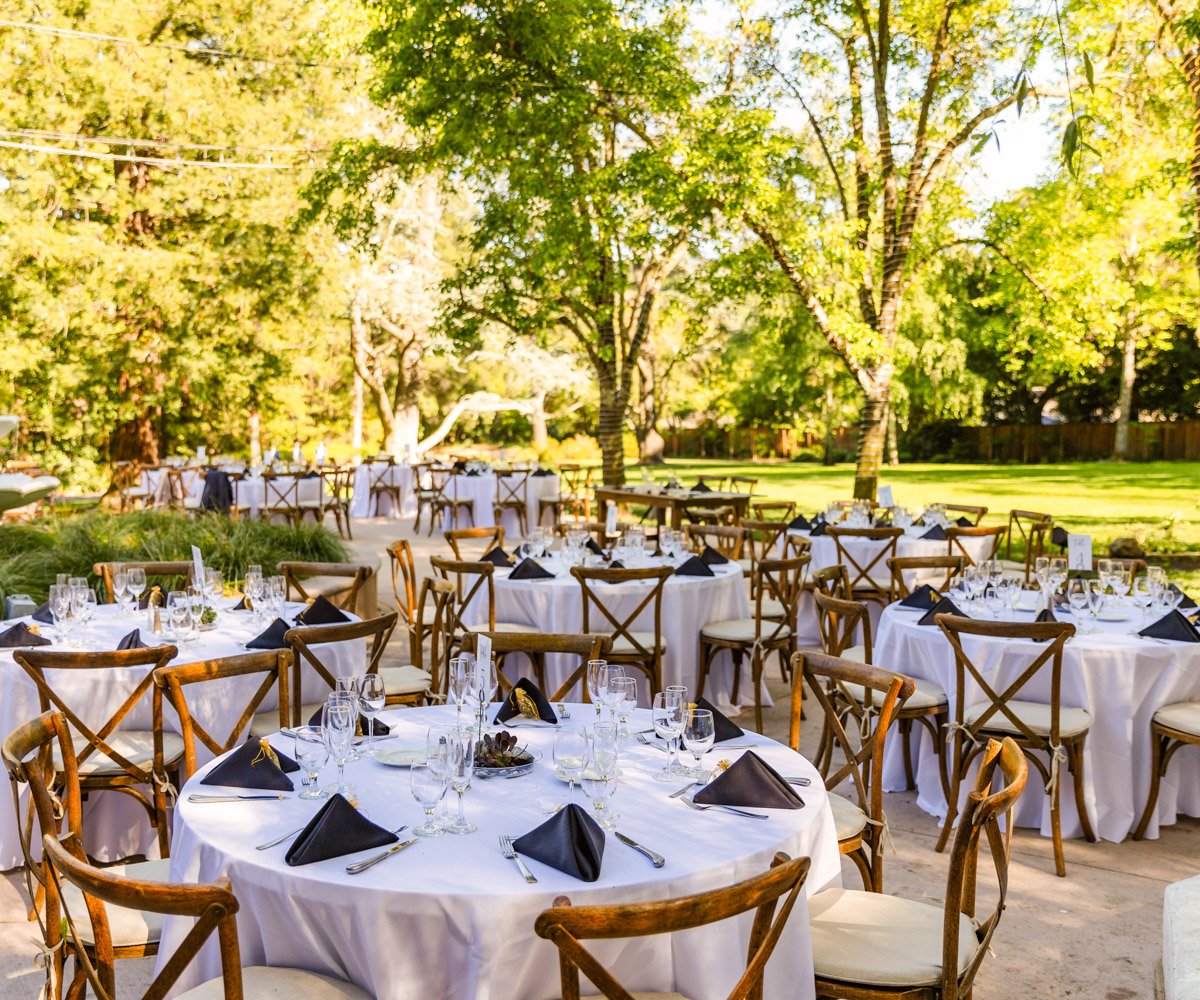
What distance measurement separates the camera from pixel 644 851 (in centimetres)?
246

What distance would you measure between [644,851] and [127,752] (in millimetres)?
2803

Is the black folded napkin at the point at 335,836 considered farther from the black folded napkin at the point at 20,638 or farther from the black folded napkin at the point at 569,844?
the black folded napkin at the point at 20,638

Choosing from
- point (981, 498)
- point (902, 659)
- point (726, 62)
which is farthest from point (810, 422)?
point (902, 659)

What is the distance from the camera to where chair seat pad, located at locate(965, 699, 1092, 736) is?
4.72m

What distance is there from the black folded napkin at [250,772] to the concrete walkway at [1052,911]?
123 cm

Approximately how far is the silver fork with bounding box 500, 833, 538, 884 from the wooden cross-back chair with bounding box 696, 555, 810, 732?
397 centimetres

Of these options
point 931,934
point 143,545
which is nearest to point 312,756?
point 931,934

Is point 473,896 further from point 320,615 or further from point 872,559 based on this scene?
point 872,559

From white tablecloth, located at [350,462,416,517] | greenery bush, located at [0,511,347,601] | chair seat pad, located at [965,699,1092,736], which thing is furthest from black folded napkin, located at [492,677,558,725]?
white tablecloth, located at [350,462,416,517]

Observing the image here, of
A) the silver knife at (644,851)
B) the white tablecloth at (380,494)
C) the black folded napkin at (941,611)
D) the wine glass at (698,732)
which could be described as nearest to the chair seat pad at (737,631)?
the black folded napkin at (941,611)

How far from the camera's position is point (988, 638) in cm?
507

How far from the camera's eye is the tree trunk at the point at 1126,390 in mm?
35438

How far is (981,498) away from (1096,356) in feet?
36.4

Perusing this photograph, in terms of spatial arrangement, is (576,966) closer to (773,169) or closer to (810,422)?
(773,169)
